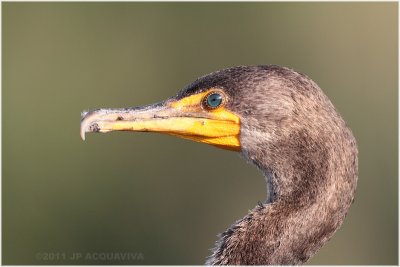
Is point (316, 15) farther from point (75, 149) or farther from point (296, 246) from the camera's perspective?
point (296, 246)

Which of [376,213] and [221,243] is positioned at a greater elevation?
[221,243]

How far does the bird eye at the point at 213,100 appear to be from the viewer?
5508 mm

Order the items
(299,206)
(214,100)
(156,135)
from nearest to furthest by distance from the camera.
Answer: (299,206), (214,100), (156,135)

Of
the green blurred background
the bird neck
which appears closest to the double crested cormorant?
the bird neck

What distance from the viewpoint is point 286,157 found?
5371 millimetres

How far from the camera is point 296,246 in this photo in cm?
532

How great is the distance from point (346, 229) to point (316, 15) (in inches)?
187

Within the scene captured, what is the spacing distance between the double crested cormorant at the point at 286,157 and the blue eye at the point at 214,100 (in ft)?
0.06

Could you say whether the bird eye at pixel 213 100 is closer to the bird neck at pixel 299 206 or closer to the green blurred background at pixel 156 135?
the bird neck at pixel 299 206

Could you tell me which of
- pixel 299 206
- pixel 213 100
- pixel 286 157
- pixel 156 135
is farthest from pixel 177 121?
pixel 156 135

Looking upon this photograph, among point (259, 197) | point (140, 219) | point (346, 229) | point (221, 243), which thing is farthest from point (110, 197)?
point (221, 243)

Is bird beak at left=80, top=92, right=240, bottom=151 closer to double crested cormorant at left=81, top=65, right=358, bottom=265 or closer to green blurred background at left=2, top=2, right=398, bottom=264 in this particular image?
double crested cormorant at left=81, top=65, right=358, bottom=265

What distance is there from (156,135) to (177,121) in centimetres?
797

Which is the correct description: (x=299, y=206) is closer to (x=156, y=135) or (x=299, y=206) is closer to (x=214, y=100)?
(x=214, y=100)
